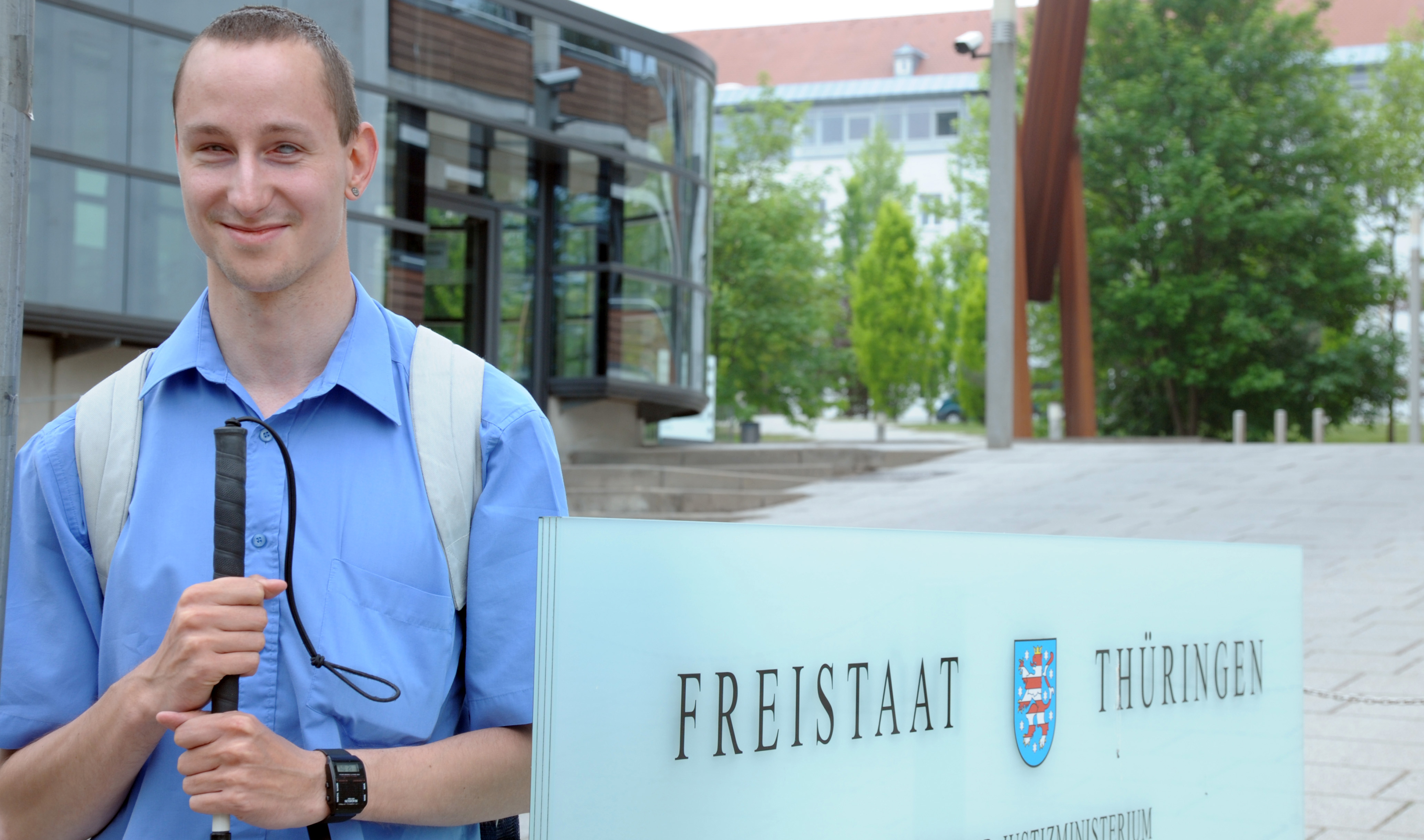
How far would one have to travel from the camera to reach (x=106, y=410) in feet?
5.46

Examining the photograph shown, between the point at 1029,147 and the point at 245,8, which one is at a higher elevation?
the point at 1029,147

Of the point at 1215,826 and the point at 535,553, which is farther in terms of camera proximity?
the point at 1215,826

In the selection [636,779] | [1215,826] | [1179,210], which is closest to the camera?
[636,779]

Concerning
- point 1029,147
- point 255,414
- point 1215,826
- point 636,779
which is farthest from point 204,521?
point 1029,147

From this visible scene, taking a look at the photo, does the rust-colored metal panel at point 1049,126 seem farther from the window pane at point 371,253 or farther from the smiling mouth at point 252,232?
the smiling mouth at point 252,232

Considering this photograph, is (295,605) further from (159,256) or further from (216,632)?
(159,256)

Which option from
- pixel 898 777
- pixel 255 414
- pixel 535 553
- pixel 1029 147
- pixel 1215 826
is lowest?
pixel 1215 826

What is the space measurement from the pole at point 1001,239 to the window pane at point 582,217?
4.65 m

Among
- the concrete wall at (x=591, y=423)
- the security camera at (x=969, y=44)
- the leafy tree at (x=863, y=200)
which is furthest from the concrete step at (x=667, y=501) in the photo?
the leafy tree at (x=863, y=200)

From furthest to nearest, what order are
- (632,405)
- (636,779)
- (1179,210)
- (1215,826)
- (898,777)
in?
(1179,210), (632,405), (1215,826), (898,777), (636,779)

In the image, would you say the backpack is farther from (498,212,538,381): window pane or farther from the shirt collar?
(498,212,538,381): window pane

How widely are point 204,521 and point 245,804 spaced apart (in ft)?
1.09

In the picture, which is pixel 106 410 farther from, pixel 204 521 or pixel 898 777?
pixel 898 777

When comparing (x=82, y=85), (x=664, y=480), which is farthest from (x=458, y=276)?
(x=82, y=85)
